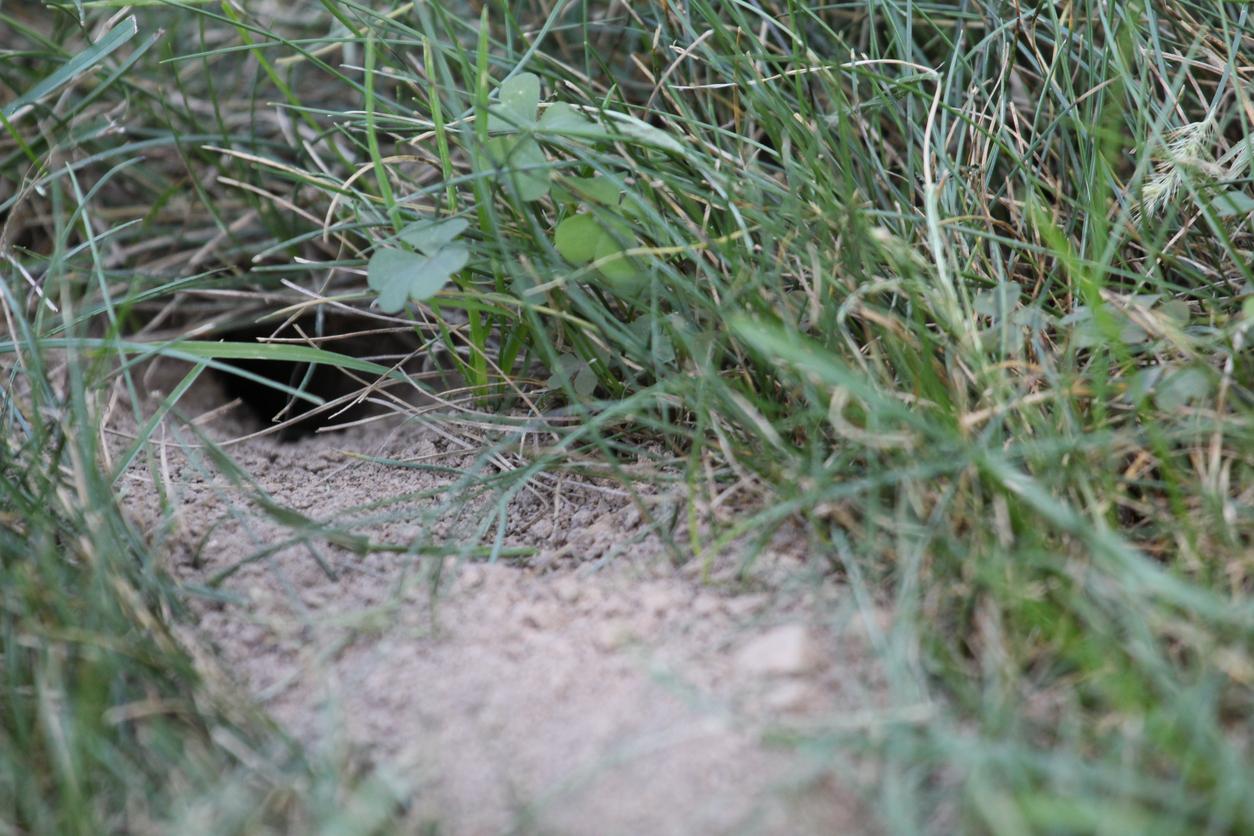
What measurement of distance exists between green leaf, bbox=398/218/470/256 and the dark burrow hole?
57 centimetres

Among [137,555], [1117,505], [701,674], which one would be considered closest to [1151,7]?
[1117,505]

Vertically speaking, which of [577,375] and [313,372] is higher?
[577,375]

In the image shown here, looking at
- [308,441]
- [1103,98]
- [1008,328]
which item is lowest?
[308,441]

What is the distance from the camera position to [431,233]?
1.36 meters

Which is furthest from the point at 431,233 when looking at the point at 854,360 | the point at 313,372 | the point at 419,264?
the point at 313,372

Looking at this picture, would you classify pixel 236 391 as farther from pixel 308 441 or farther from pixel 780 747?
pixel 780 747

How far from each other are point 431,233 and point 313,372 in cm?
85

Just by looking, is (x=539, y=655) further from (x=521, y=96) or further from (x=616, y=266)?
(x=521, y=96)

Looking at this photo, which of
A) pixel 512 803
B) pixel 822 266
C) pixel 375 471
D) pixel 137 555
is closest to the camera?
pixel 512 803

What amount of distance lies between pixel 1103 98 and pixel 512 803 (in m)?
1.27

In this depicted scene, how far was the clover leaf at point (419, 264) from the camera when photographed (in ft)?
4.24

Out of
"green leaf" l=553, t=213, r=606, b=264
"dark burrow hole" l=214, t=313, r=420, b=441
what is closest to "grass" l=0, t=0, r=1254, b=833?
"green leaf" l=553, t=213, r=606, b=264

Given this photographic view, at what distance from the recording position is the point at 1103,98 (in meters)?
1.58

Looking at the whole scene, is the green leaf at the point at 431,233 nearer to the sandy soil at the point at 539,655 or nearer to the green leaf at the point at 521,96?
the green leaf at the point at 521,96
